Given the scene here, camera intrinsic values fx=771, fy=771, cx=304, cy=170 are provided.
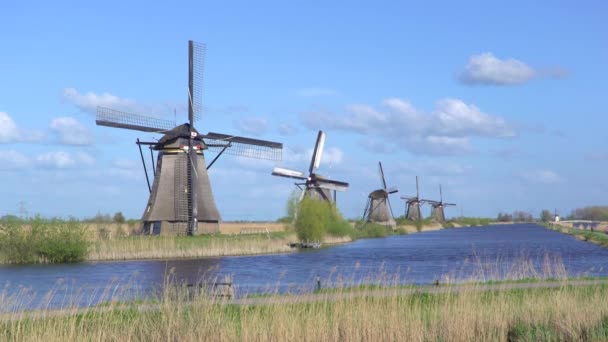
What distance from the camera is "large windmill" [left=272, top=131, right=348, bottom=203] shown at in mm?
63484

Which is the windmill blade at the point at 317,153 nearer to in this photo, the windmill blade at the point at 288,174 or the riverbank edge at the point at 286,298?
the windmill blade at the point at 288,174

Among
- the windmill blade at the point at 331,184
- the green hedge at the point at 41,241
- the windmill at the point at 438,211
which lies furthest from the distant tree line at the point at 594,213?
the green hedge at the point at 41,241

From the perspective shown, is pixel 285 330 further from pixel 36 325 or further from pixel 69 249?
pixel 69 249

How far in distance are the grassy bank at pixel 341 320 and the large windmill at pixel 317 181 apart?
4913 cm

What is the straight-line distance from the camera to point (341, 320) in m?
12.0

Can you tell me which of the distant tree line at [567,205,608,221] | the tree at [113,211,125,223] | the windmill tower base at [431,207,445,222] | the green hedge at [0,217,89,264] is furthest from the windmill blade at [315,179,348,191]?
the distant tree line at [567,205,608,221]

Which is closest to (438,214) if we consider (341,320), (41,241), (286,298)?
(41,241)

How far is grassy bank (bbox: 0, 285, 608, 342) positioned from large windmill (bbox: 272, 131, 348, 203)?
1934 inches

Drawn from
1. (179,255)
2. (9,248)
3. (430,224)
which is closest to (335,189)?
(179,255)

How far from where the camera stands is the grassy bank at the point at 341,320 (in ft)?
35.8

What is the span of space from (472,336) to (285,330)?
3130 mm

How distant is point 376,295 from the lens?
13188mm

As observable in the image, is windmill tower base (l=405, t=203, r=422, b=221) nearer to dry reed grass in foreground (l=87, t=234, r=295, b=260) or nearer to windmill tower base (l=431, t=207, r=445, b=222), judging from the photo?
windmill tower base (l=431, t=207, r=445, b=222)

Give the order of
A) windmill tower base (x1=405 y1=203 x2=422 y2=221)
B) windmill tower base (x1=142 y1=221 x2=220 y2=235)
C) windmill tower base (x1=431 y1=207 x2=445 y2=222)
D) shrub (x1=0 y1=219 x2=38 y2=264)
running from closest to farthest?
1. shrub (x1=0 y1=219 x2=38 y2=264)
2. windmill tower base (x1=142 y1=221 x2=220 y2=235)
3. windmill tower base (x1=405 y1=203 x2=422 y2=221)
4. windmill tower base (x1=431 y1=207 x2=445 y2=222)
